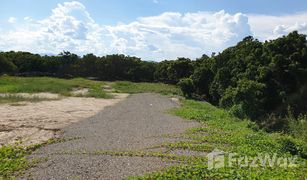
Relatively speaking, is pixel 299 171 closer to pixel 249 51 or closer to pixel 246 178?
pixel 246 178

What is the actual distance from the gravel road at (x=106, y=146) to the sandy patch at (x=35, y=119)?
1.04m

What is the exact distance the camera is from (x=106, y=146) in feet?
47.6

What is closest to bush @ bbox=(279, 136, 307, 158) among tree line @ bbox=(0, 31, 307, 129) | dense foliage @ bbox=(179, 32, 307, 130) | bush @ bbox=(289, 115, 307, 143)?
bush @ bbox=(289, 115, 307, 143)

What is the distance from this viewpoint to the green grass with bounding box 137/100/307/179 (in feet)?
31.7

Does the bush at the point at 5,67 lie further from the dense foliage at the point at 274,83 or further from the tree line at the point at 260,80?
the dense foliage at the point at 274,83

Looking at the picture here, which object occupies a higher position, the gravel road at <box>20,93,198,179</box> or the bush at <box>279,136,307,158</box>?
the bush at <box>279,136,307,158</box>

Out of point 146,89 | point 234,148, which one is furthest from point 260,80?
point 146,89

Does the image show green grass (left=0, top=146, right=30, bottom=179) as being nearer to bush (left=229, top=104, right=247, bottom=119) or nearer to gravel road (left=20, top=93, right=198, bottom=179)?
gravel road (left=20, top=93, right=198, bottom=179)

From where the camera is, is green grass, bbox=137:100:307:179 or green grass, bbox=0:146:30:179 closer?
green grass, bbox=137:100:307:179

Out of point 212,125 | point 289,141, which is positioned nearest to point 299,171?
point 289,141

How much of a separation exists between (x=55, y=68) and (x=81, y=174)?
70.5m

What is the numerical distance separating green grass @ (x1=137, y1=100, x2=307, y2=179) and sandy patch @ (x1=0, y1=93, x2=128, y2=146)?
6746mm

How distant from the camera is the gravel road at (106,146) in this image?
10.8 m

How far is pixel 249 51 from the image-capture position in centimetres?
3033
